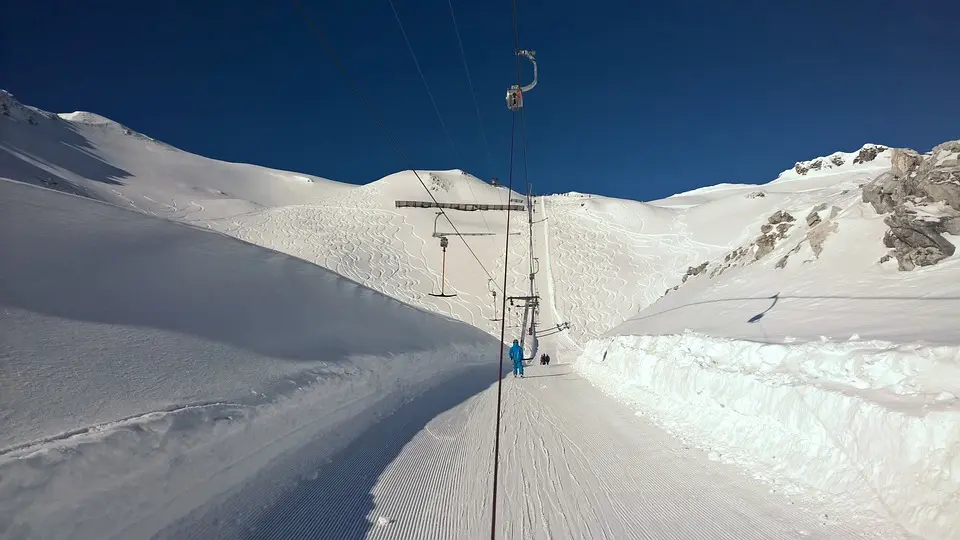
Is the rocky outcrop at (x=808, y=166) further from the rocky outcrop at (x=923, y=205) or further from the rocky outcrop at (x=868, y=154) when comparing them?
the rocky outcrop at (x=923, y=205)

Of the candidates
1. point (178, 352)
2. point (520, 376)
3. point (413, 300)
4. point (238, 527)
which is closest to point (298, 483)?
point (238, 527)

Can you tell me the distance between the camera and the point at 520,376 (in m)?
17.9

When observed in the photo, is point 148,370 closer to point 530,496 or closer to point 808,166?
point 530,496

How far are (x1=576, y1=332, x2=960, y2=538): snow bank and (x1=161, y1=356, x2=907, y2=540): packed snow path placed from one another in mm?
468

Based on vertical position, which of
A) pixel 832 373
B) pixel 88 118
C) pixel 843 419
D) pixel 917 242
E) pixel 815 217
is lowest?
pixel 843 419

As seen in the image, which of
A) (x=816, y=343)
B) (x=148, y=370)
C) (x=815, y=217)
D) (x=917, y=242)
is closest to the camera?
(x=148, y=370)

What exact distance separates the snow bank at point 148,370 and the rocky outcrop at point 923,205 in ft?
34.4

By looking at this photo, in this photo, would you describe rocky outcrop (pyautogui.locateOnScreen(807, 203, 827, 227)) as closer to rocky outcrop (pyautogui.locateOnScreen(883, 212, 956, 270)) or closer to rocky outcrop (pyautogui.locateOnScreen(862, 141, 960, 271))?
rocky outcrop (pyautogui.locateOnScreen(862, 141, 960, 271))

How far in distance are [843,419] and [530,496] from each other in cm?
351

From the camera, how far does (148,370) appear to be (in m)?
6.11

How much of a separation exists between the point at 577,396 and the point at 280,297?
751 cm

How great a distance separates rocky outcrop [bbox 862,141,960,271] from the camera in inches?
397

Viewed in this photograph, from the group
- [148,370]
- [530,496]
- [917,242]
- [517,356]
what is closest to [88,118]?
[517,356]

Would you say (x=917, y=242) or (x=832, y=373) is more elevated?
(x=917, y=242)
